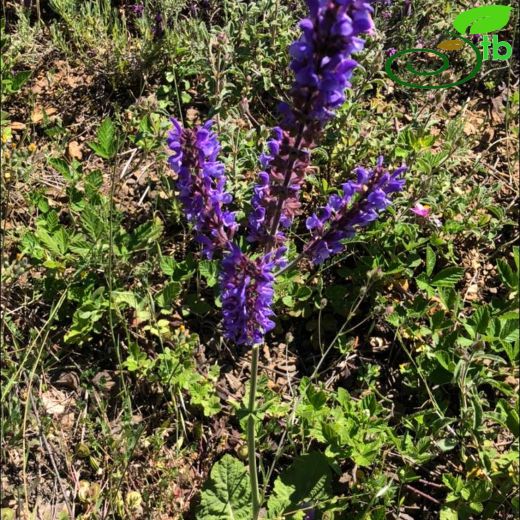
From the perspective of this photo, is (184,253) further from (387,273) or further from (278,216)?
(278,216)

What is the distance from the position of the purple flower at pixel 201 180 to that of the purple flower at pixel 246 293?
111 millimetres

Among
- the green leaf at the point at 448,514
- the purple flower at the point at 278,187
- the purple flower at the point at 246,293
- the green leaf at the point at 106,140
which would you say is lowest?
the green leaf at the point at 448,514

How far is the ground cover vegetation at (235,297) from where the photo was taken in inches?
104

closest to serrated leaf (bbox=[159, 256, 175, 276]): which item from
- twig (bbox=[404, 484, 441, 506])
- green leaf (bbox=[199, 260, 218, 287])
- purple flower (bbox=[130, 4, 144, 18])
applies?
A: green leaf (bbox=[199, 260, 218, 287])

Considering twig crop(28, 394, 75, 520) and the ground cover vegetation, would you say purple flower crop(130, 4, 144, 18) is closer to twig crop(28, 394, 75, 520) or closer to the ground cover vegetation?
the ground cover vegetation

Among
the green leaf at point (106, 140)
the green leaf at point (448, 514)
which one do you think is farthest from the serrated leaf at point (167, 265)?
the green leaf at point (448, 514)

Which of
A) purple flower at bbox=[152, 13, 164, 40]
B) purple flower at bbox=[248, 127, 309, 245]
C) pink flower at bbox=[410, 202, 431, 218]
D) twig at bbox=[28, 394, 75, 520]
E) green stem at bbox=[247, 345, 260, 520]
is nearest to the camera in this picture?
purple flower at bbox=[248, 127, 309, 245]

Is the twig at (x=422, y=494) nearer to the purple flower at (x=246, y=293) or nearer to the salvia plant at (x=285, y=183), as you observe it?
the salvia plant at (x=285, y=183)

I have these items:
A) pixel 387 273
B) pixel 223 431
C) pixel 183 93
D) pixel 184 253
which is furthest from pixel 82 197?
pixel 387 273

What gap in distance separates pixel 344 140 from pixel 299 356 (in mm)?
1383

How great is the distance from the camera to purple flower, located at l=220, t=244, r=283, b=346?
1.98m

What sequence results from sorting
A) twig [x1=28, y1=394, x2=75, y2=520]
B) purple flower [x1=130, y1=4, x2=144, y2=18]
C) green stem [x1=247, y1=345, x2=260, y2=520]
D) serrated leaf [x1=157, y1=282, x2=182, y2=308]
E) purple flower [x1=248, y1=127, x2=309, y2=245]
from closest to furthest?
purple flower [x1=248, y1=127, x2=309, y2=245] → green stem [x1=247, y1=345, x2=260, y2=520] → twig [x1=28, y1=394, x2=75, y2=520] → serrated leaf [x1=157, y1=282, x2=182, y2=308] → purple flower [x1=130, y1=4, x2=144, y2=18]

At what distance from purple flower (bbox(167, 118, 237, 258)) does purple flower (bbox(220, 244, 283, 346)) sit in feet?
0.36

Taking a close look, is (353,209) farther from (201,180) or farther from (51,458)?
(51,458)
